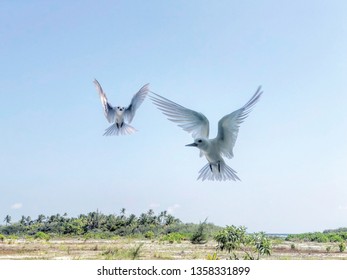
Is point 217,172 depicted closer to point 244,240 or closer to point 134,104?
point 134,104

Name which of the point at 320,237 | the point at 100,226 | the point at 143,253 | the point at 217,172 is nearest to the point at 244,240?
the point at 143,253

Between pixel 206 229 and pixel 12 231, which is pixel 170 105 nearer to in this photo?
pixel 206 229

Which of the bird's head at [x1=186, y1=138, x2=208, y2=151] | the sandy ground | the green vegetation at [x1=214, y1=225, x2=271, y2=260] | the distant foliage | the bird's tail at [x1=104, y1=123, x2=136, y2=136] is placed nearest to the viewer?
the bird's head at [x1=186, y1=138, x2=208, y2=151]

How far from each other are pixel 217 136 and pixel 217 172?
0.33 metres

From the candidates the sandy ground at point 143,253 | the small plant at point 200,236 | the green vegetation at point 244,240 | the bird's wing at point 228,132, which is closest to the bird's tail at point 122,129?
the bird's wing at point 228,132

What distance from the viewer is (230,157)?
402 centimetres

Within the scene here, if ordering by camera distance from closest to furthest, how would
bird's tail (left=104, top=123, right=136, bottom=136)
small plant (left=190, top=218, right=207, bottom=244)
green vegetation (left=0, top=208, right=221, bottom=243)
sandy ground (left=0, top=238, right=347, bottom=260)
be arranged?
1. bird's tail (left=104, top=123, right=136, bottom=136)
2. sandy ground (left=0, top=238, right=347, bottom=260)
3. small plant (left=190, top=218, right=207, bottom=244)
4. green vegetation (left=0, top=208, right=221, bottom=243)

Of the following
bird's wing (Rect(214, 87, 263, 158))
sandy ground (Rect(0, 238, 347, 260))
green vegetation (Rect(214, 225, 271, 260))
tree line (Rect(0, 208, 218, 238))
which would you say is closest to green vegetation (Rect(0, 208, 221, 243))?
tree line (Rect(0, 208, 218, 238))

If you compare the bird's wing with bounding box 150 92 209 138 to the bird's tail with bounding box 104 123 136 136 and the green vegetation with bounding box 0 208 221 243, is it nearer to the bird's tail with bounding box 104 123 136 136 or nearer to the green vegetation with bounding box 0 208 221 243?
the bird's tail with bounding box 104 123 136 136

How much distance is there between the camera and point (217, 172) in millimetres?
3949

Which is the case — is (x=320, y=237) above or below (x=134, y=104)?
below

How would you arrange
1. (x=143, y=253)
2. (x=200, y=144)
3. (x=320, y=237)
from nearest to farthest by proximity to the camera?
(x=200, y=144)
(x=143, y=253)
(x=320, y=237)

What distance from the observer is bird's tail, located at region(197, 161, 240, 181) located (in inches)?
152
